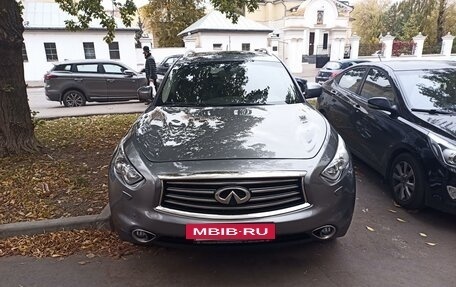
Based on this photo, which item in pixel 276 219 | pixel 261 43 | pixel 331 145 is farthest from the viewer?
pixel 261 43

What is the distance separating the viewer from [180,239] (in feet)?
8.68

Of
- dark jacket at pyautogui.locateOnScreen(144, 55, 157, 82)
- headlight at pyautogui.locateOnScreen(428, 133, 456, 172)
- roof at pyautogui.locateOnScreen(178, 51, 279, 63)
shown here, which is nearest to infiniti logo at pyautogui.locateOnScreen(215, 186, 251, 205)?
headlight at pyautogui.locateOnScreen(428, 133, 456, 172)

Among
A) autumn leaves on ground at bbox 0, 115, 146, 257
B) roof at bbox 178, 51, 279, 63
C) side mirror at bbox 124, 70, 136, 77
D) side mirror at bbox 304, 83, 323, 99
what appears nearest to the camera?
autumn leaves on ground at bbox 0, 115, 146, 257

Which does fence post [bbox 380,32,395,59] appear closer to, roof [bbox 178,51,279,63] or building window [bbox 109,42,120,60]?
building window [bbox 109,42,120,60]

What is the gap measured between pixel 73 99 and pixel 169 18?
27.8 metres

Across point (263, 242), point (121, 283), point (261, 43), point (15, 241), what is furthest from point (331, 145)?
point (261, 43)

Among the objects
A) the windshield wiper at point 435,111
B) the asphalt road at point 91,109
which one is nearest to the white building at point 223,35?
the asphalt road at point 91,109

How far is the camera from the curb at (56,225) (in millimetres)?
3580

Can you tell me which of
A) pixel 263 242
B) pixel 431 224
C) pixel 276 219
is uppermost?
pixel 276 219

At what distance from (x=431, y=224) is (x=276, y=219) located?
2.13 m

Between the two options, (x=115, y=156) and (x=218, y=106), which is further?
(x=218, y=106)

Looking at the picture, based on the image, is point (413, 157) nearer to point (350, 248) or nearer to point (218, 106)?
point (350, 248)

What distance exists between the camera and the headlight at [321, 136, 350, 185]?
2699 mm

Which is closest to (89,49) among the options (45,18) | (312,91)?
(45,18)
